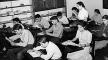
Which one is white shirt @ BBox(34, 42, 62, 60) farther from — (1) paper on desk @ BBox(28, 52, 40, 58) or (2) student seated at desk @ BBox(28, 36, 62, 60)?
(1) paper on desk @ BBox(28, 52, 40, 58)

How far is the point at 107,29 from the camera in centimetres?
595

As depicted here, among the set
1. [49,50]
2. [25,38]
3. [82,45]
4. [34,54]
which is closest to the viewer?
[49,50]

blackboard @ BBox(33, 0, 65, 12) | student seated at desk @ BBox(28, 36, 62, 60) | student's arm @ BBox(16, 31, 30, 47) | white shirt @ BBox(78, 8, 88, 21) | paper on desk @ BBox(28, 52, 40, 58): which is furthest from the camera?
blackboard @ BBox(33, 0, 65, 12)

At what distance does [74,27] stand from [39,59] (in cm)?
249

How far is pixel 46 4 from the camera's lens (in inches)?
331

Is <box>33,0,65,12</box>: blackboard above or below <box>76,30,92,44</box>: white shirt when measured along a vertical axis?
above

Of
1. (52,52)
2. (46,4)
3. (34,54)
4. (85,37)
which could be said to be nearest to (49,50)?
(52,52)

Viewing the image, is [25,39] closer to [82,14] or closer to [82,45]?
[82,45]


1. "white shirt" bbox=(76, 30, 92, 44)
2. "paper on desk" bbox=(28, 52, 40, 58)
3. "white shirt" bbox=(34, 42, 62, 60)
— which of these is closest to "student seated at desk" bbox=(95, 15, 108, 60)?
"white shirt" bbox=(76, 30, 92, 44)

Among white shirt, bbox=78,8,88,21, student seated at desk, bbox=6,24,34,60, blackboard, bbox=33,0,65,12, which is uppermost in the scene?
blackboard, bbox=33,0,65,12

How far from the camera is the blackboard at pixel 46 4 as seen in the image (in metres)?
8.09

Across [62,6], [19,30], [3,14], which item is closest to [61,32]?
[19,30]

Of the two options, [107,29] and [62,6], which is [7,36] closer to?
[107,29]

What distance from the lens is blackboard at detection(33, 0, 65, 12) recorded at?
8.09m
